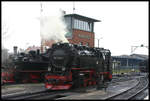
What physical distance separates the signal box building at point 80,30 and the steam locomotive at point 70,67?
19627 millimetres

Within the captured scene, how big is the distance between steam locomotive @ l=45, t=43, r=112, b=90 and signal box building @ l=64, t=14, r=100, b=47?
19.6 metres

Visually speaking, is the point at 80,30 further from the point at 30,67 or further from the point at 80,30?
the point at 30,67

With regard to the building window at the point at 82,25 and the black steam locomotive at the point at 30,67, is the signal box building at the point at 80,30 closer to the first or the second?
the building window at the point at 82,25

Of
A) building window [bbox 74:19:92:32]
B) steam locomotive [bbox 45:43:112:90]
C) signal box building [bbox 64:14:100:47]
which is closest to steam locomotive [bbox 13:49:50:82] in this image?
steam locomotive [bbox 45:43:112:90]

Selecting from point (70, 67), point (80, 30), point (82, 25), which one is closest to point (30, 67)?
point (70, 67)

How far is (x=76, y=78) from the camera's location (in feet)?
52.6

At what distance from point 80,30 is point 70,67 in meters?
27.3

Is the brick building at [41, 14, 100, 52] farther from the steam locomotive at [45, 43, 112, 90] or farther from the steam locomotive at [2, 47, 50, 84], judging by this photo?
the steam locomotive at [45, 43, 112, 90]

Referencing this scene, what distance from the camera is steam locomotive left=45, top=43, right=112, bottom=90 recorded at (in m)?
15.4

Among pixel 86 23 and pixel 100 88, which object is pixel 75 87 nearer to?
pixel 100 88

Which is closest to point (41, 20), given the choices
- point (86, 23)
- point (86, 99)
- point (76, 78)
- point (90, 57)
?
point (90, 57)

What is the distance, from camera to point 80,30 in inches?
1679

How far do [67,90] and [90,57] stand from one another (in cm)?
337

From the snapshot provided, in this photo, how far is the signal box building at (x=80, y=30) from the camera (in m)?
39.0
